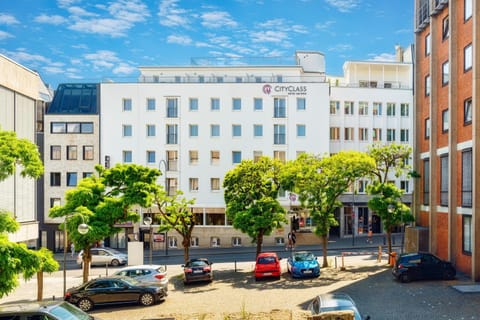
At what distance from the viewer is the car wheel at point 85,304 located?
21.7 m

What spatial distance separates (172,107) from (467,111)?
29888mm

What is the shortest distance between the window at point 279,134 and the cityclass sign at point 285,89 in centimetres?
340

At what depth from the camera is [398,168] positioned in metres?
33.1

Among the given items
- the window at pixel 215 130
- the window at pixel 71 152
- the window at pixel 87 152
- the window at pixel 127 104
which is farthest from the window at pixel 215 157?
the window at pixel 71 152

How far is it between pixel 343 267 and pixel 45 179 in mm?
32433

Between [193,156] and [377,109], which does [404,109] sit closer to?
[377,109]

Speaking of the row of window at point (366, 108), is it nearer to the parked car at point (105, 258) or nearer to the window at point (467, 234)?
the parked car at point (105, 258)

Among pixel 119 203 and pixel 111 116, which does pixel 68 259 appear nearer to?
pixel 111 116

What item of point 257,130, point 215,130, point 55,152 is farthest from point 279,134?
point 55,152

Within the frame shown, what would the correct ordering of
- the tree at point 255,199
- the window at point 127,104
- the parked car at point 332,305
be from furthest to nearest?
the window at point 127,104
the tree at point 255,199
the parked car at point 332,305

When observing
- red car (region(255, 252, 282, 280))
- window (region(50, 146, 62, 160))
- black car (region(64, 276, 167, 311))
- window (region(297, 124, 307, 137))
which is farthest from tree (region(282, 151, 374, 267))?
window (region(50, 146, 62, 160))

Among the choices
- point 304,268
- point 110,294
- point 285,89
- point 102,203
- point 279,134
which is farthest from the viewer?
point 279,134

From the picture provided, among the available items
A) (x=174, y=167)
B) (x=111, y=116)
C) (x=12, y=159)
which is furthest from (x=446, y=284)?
(x=111, y=116)

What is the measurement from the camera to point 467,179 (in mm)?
25531
